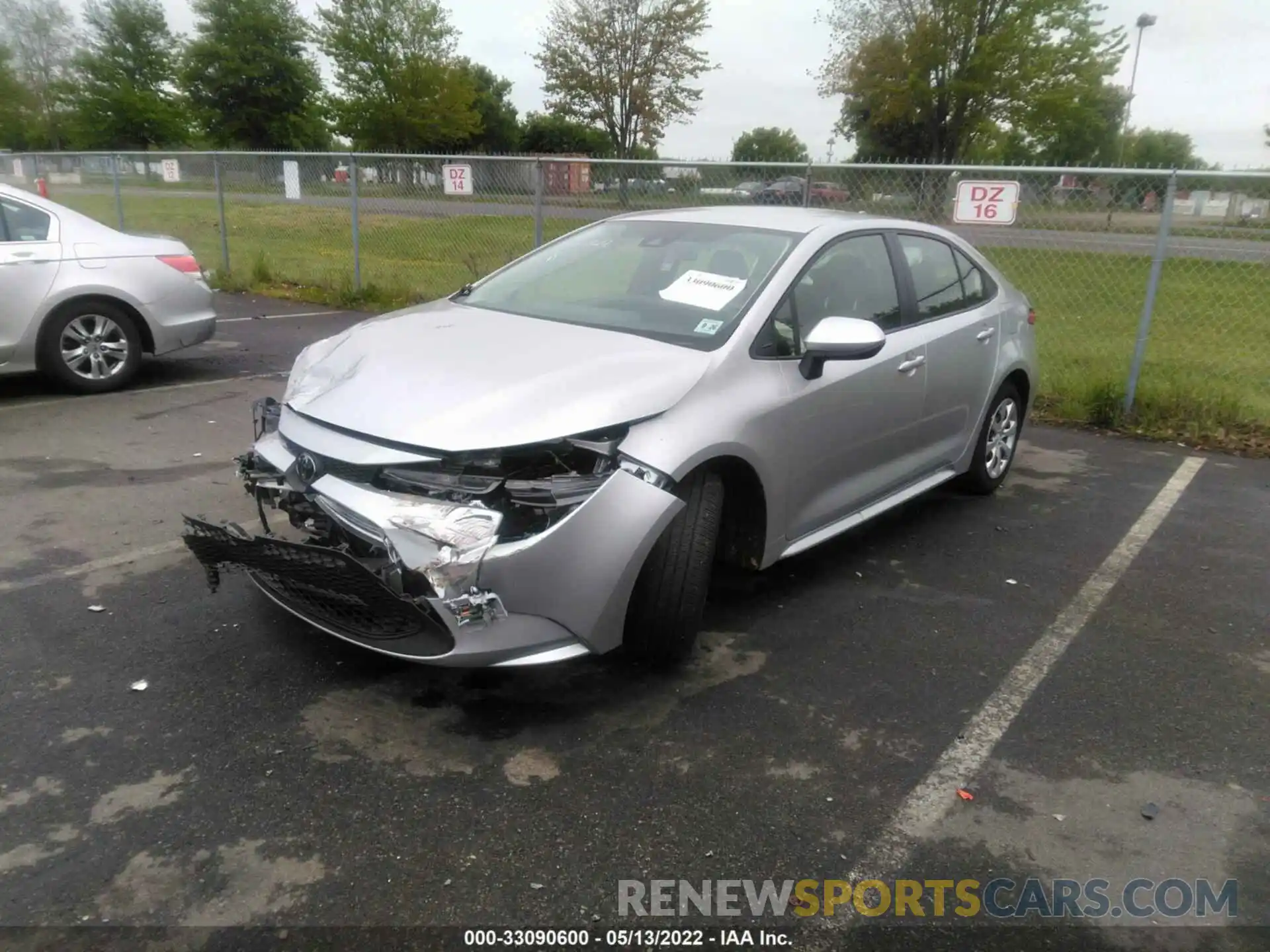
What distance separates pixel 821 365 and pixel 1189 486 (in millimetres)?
3623

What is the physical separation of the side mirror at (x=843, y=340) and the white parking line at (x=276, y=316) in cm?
861

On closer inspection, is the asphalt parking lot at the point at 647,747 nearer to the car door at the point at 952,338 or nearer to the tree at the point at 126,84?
the car door at the point at 952,338

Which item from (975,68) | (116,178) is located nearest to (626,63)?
(975,68)

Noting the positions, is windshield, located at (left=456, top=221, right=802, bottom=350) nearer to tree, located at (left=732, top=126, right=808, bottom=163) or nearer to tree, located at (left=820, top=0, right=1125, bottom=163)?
tree, located at (left=820, top=0, right=1125, bottom=163)

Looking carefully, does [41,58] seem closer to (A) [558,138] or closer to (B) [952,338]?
(A) [558,138]

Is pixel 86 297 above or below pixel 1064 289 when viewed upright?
below

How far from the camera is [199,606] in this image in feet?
12.4

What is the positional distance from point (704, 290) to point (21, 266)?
539 centimetres

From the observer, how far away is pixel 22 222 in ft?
21.9

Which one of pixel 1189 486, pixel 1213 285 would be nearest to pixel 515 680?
pixel 1189 486

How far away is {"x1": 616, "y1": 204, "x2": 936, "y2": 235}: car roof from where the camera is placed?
4230 mm

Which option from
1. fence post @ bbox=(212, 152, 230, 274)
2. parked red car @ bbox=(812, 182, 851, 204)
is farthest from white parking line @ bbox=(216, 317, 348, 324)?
parked red car @ bbox=(812, 182, 851, 204)

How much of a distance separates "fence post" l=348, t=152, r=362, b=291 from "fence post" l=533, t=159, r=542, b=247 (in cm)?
275

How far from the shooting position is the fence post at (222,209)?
41.5ft
